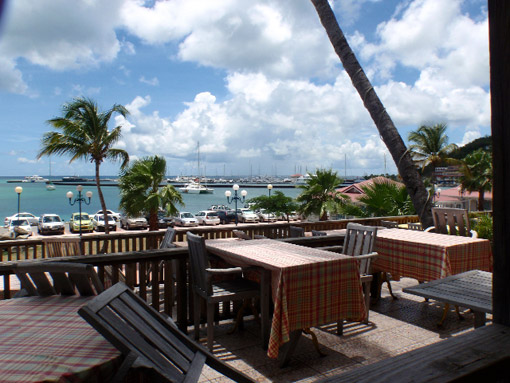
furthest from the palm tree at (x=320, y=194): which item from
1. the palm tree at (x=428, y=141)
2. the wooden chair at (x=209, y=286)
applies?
the palm tree at (x=428, y=141)

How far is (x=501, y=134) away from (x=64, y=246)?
4847 mm

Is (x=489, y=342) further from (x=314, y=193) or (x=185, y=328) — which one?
(x=314, y=193)

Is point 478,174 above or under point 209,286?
above

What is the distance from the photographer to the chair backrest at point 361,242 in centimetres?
406

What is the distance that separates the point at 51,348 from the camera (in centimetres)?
167

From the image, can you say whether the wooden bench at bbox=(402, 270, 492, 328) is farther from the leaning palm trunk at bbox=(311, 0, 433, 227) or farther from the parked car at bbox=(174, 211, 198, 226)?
the parked car at bbox=(174, 211, 198, 226)

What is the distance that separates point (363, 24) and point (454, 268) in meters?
9.07

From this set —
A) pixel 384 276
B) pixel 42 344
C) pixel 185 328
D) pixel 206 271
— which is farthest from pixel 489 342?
pixel 384 276

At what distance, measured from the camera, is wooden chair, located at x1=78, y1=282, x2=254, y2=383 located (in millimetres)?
1512

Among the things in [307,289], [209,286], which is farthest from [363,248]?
[209,286]

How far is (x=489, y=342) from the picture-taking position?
1.15 metres

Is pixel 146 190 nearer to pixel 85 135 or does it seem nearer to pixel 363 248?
pixel 85 135

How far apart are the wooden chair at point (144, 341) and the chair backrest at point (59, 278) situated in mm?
569

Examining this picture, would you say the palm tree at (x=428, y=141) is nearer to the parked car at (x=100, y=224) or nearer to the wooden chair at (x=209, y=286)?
the parked car at (x=100, y=224)
